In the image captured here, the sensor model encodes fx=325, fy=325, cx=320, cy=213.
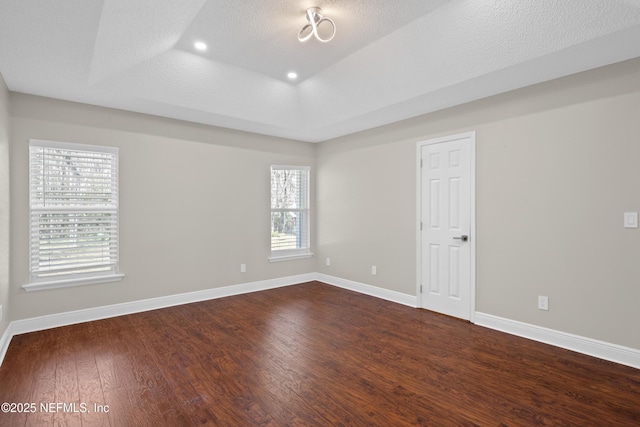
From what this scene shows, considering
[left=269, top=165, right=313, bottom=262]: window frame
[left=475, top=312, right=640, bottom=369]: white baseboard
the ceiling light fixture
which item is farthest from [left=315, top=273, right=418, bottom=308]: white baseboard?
A: the ceiling light fixture

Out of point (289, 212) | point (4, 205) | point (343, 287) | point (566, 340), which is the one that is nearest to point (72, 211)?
point (4, 205)

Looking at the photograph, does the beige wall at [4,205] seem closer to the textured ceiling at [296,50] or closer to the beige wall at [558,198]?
the textured ceiling at [296,50]

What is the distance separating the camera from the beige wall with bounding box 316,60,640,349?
8.92 ft

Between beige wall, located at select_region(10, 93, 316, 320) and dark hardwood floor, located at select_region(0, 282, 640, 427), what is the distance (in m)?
0.53

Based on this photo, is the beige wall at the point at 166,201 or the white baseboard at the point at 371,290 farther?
the white baseboard at the point at 371,290

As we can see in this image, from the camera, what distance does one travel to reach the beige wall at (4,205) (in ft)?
9.56

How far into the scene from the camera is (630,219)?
2.68 metres

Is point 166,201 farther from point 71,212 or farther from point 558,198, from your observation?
point 558,198

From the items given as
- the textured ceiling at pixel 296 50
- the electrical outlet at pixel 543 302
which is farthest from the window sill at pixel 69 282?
the electrical outlet at pixel 543 302

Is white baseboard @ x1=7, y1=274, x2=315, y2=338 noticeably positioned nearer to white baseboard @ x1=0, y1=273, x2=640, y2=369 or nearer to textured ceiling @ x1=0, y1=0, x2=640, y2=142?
white baseboard @ x1=0, y1=273, x2=640, y2=369

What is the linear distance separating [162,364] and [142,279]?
5.60 feet

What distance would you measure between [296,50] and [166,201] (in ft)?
8.22

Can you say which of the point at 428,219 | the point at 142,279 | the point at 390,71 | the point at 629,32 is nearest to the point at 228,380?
the point at 142,279

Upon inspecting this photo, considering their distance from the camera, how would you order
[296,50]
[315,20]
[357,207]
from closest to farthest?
[315,20]
[296,50]
[357,207]
